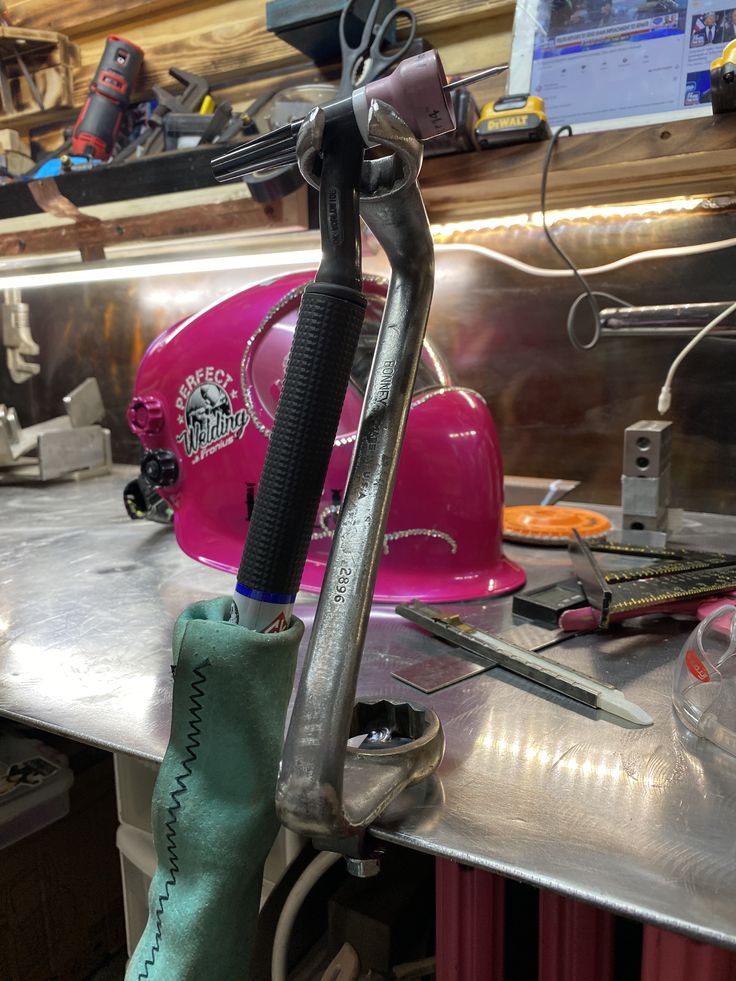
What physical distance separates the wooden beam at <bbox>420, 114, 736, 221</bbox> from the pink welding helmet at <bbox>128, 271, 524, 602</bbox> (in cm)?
29

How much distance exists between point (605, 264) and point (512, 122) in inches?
15.9

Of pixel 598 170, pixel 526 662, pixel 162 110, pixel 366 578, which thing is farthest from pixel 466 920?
pixel 162 110

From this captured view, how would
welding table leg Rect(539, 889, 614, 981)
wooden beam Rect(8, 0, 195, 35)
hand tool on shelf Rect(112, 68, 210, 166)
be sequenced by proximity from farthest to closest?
1. wooden beam Rect(8, 0, 195, 35)
2. hand tool on shelf Rect(112, 68, 210, 166)
3. welding table leg Rect(539, 889, 614, 981)

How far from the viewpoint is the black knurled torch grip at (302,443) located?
0.38 meters

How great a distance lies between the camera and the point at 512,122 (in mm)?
963

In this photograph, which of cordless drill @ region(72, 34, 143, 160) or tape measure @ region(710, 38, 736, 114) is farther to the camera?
cordless drill @ region(72, 34, 143, 160)

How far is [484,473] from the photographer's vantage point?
0.83 m

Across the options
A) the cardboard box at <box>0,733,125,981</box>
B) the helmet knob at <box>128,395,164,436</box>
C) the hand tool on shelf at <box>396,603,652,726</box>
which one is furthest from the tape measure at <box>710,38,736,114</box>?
the cardboard box at <box>0,733,125,981</box>

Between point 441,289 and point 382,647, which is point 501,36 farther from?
point 382,647

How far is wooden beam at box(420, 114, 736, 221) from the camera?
35.3 inches

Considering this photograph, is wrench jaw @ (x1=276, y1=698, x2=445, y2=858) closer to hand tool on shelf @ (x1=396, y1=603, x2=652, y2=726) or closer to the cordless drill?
hand tool on shelf @ (x1=396, y1=603, x2=652, y2=726)

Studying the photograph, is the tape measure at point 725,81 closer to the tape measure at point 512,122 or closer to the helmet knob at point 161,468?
the tape measure at point 512,122

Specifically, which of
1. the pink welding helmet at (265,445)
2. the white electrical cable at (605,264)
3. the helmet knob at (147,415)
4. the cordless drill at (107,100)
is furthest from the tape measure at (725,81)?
the cordless drill at (107,100)

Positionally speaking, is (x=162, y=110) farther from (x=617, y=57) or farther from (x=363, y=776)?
(x=363, y=776)
